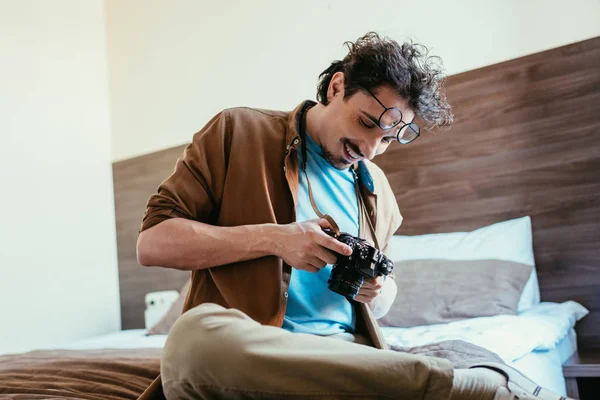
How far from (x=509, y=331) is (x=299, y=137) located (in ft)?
2.69

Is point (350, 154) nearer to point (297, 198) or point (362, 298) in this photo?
point (297, 198)

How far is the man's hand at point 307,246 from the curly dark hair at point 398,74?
0.36m

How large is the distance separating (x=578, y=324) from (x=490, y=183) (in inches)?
23.3

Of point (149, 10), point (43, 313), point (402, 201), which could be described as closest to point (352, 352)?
point (402, 201)

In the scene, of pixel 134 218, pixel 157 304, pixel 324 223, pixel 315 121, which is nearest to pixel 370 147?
pixel 315 121

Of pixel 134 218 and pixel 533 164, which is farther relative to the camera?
pixel 134 218

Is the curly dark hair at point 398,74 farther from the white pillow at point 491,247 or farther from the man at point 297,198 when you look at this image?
the white pillow at point 491,247

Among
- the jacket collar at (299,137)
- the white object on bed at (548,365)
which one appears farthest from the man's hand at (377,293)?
the white object on bed at (548,365)

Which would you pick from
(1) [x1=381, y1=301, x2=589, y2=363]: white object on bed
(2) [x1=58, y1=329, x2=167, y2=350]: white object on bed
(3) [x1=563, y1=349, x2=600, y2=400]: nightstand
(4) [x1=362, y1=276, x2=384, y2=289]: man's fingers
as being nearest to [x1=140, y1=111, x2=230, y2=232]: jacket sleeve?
(4) [x1=362, y1=276, x2=384, y2=289]: man's fingers

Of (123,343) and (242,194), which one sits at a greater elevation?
(242,194)

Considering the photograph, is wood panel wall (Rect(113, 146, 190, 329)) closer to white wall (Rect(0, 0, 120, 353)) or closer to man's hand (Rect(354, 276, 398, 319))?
white wall (Rect(0, 0, 120, 353))

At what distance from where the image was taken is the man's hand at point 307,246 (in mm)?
1145

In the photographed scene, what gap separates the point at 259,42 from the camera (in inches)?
121

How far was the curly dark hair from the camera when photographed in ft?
4.39
